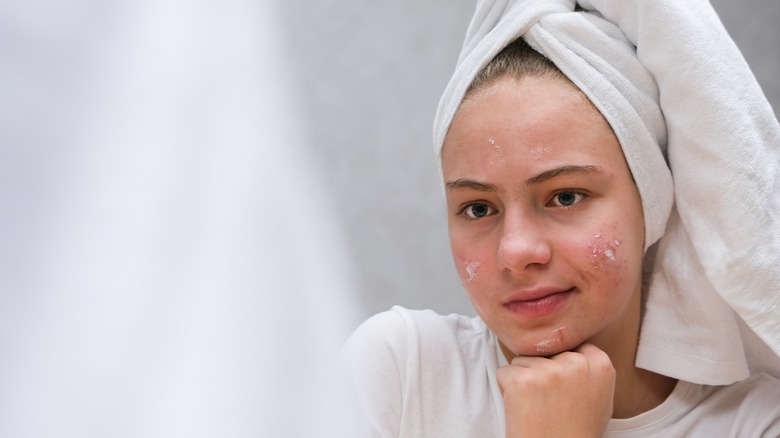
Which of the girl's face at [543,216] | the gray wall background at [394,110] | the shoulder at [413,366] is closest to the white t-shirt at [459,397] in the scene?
the shoulder at [413,366]

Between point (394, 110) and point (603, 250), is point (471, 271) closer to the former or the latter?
point (603, 250)

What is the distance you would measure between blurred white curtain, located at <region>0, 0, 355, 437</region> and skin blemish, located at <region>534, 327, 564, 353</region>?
751 mm

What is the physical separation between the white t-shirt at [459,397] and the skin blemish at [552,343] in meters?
0.12

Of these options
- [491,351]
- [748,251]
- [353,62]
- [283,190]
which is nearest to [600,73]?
[748,251]

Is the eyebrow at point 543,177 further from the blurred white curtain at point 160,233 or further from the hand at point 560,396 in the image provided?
the blurred white curtain at point 160,233

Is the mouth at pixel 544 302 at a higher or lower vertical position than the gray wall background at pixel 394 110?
lower

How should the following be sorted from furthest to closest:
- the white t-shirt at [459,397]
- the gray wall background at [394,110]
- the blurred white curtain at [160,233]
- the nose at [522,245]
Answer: the gray wall background at [394,110], the white t-shirt at [459,397], the nose at [522,245], the blurred white curtain at [160,233]

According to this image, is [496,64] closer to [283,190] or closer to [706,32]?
[706,32]

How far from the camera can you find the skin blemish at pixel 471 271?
3.13 feet

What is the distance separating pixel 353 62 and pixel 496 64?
0.65 metres

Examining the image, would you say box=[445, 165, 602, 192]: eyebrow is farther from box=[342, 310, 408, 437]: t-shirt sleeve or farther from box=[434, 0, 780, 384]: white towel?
box=[342, 310, 408, 437]: t-shirt sleeve

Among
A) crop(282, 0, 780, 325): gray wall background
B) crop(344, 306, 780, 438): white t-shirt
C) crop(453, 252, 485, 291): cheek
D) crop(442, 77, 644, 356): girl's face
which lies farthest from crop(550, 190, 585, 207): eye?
crop(282, 0, 780, 325): gray wall background

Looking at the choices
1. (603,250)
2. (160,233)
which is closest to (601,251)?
(603,250)

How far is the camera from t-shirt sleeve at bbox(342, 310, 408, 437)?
101cm
